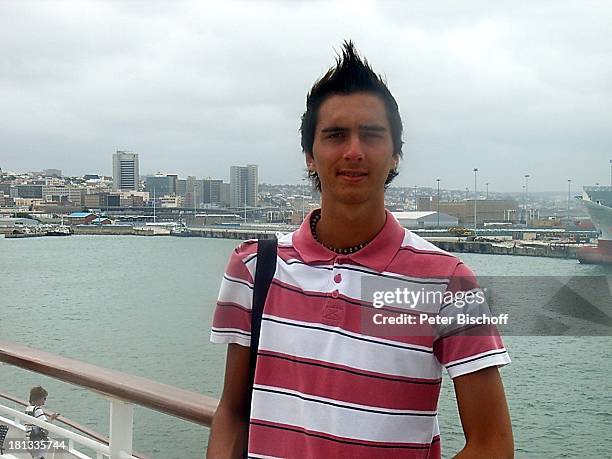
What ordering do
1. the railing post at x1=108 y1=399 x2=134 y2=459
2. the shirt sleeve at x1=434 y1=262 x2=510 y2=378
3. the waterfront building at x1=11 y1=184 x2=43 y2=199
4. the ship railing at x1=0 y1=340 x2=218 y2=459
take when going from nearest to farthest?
the shirt sleeve at x1=434 y1=262 x2=510 y2=378 → the ship railing at x1=0 y1=340 x2=218 y2=459 → the railing post at x1=108 y1=399 x2=134 y2=459 → the waterfront building at x1=11 y1=184 x2=43 y2=199

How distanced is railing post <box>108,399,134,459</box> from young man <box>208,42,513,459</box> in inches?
19.8

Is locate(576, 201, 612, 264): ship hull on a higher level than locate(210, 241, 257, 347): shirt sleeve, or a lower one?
lower

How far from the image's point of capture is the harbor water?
2902 millimetres

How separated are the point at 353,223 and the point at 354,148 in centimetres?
8

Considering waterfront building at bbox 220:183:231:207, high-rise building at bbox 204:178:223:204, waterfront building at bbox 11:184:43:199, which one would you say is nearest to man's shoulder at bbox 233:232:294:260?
waterfront building at bbox 220:183:231:207

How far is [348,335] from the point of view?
0.70 m

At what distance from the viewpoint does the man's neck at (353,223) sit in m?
0.74

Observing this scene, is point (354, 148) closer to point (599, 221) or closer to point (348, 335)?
point (348, 335)

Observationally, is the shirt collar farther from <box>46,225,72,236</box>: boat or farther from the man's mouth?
<box>46,225,72,236</box>: boat

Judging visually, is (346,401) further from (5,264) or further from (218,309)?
(5,264)

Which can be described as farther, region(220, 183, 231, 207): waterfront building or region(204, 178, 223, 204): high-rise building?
region(204, 178, 223, 204): high-rise building

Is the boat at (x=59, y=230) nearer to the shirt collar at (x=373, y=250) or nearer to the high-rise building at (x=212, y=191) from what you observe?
the high-rise building at (x=212, y=191)

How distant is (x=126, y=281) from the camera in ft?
68.2

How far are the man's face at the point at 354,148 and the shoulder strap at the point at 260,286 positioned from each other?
9 centimetres
